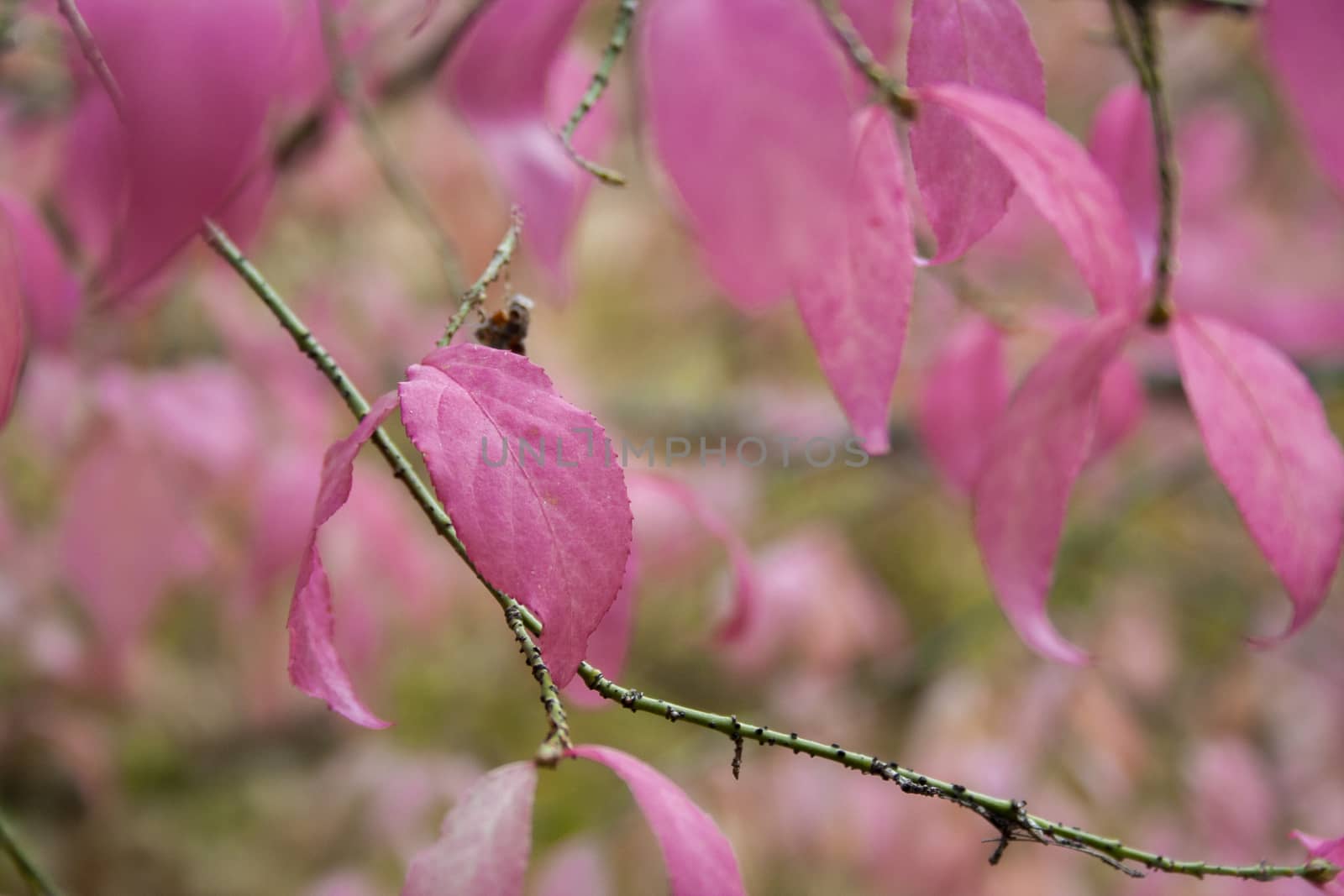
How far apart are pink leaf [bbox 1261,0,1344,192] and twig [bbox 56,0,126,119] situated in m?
0.38

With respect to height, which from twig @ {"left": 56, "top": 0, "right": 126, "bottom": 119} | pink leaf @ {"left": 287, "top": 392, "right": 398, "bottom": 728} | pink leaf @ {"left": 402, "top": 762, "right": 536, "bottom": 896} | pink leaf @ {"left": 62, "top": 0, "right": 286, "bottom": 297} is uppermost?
twig @ {"left": 56, "top": 0, "right": 126, "bottom": 119}

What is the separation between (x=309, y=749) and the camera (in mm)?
1811

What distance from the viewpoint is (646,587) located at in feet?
6.16

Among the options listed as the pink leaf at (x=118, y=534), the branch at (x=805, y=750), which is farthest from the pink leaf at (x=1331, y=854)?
the pink leaf at (x=118, y=534)

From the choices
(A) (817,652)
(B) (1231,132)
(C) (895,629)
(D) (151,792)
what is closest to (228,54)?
(A) (817,652)

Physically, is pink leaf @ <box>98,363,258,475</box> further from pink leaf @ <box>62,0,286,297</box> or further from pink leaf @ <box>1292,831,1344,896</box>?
pink leaf @ <box>1292,831,1344,896</box>

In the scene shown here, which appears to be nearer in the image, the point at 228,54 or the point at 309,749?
the point at 228,54

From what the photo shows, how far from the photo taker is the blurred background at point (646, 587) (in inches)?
36.6

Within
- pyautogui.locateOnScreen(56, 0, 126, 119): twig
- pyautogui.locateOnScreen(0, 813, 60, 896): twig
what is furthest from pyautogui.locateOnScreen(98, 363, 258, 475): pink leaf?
pyautogui.locateOnScreen(56, 0, 126, 119): twig

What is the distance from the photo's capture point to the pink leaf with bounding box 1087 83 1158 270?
54 cm

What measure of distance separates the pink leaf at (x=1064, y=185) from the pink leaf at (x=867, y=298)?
34 millimetres

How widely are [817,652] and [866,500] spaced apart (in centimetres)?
50

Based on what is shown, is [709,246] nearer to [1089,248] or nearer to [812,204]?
[812,204]

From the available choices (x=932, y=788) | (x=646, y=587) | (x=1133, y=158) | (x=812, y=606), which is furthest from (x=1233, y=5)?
(x=646, y=587)
